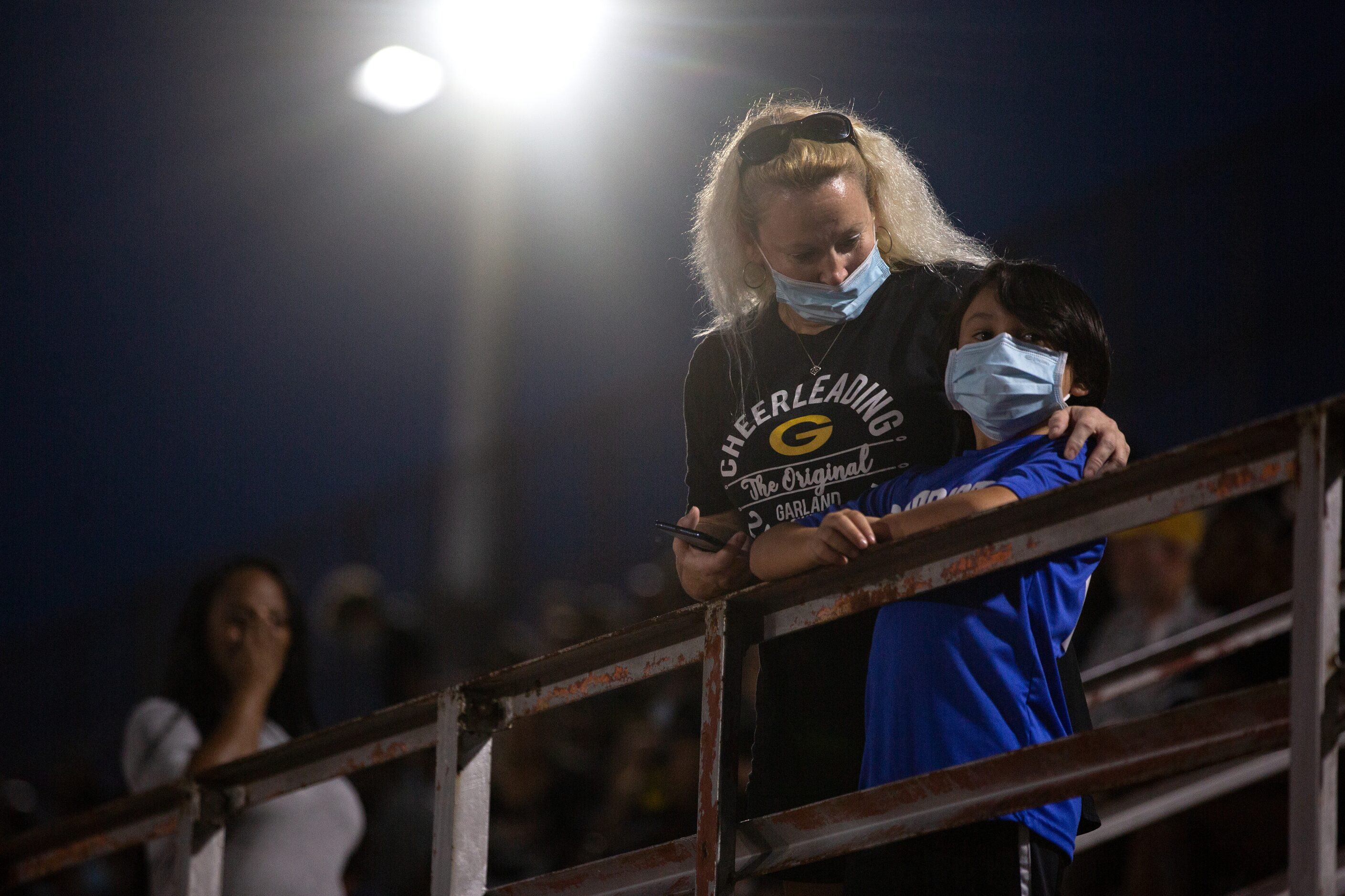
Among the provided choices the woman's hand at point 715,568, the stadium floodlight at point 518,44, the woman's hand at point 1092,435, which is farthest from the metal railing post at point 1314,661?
the stadium floodlight at point 518,44

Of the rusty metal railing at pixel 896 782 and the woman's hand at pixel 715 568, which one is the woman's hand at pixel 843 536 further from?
the woman's hand at pixel 715 568

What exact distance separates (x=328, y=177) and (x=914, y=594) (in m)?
12.6

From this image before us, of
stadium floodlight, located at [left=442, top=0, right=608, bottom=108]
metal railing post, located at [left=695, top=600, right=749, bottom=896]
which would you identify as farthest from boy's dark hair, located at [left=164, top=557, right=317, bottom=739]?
stadium floodlight, located at [left=442, top=0, right=608, bottom=108]

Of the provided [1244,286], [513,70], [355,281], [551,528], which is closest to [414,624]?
[551,528]

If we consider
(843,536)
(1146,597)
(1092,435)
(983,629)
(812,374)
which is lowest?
(983,629)

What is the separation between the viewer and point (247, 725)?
3607 mm

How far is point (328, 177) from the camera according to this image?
532 inches

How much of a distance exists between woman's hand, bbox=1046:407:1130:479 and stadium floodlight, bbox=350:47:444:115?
24.6 feet

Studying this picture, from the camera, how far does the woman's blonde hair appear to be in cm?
237

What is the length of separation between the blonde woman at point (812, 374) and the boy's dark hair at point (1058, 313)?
0.12 metres

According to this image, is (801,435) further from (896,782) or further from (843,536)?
(896,782)

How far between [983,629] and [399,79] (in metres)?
8.09

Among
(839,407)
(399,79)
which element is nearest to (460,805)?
(839,407)

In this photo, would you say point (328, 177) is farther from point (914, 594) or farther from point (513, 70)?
point (914, 594)
